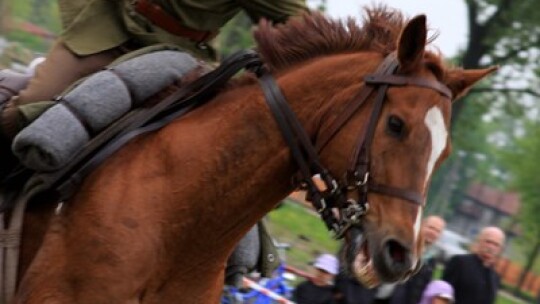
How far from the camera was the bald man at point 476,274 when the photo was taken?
9.34 meters

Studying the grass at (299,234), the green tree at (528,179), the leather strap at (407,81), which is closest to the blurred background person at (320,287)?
the leather strap at (407,81)

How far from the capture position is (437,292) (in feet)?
28.0

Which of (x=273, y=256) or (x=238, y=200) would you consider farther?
(x=273, y=256)

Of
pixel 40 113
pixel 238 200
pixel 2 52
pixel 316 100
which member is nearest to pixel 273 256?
pixel 238 200

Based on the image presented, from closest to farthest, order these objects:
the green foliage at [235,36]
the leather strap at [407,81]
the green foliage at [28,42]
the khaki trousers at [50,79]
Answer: the leather strap at [407,81], the khaki trousers at [50,79], the green foliage at [235,36], the green foliage at [28,42]

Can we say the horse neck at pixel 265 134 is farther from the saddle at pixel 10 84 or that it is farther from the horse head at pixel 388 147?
the saddle at pixel 10 84

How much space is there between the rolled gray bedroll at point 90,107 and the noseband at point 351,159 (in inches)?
23.5

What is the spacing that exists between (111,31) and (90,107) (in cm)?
59

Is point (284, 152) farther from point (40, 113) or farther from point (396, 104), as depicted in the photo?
point (40, 113)

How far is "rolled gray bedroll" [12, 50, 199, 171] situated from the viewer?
12.8 feet

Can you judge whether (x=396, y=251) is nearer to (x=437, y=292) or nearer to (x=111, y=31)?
(x=111, y=31)

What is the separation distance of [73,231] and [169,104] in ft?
2.38

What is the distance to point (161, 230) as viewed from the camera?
3.87 meters

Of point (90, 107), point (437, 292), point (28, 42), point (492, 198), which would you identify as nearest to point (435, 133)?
point (90, 107)
